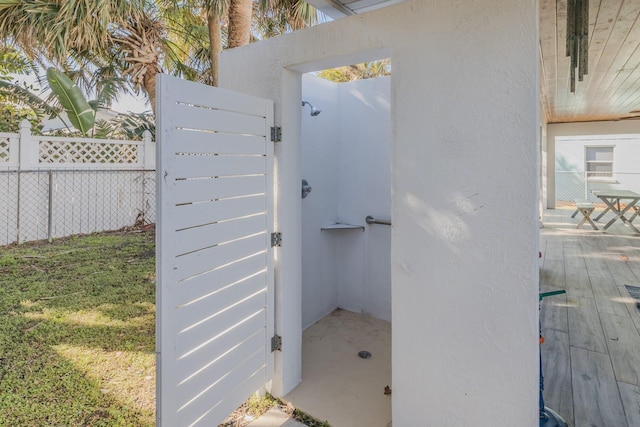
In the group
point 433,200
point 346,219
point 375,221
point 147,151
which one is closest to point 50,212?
point 147,151

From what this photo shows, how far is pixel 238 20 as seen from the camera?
539 centimetres

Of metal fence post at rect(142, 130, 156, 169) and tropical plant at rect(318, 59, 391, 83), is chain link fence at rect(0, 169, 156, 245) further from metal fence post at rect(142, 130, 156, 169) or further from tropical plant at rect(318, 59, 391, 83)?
tropical plant at rect(318, 59, 391, 83)

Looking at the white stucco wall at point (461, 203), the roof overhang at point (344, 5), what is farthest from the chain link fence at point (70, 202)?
the white stucco wall at point (461, 203)

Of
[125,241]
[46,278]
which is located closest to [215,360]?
[46,278]

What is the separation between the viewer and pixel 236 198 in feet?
6.92

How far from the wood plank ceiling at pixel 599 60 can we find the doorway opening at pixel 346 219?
5.31ft

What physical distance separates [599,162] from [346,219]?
547 inches

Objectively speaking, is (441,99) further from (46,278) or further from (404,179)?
(46,278)

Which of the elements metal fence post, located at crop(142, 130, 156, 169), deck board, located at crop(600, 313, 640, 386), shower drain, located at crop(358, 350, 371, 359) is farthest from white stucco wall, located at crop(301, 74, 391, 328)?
metal fence post, located at crop(142, 130, 156, 169)

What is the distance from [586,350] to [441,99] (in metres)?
2.53

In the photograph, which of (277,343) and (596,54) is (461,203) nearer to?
(277,343)

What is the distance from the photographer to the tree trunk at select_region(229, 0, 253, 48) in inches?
212

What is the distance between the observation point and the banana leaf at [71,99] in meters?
6.26

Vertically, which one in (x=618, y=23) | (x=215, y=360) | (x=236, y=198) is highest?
(x=618, y=23)
